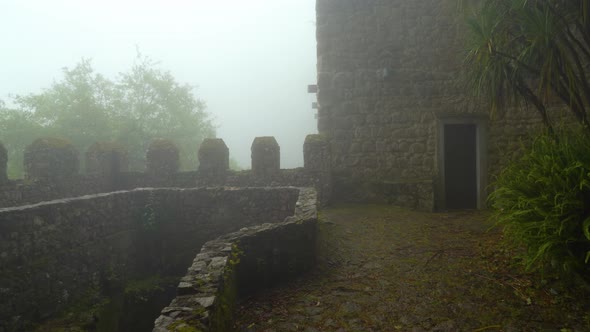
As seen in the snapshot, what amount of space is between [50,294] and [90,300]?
0.69 m

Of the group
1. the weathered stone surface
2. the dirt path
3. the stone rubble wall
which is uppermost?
the weathered stone surface

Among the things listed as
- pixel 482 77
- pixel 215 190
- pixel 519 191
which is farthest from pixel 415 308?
pixel 215 190

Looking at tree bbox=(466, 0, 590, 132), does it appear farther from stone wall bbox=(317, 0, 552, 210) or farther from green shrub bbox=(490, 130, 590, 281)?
stone wall bbox=(317, 0, 552, 210)

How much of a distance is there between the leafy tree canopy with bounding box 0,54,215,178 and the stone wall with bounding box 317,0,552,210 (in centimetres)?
878

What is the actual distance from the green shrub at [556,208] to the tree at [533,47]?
1041 mm

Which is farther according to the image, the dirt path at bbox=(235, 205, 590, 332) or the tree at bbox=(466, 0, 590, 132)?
the tree at bbox=(466, 0, 590, 132)

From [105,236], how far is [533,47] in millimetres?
7071

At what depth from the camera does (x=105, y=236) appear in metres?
6.41

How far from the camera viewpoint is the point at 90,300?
585 cm

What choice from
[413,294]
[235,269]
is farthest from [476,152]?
[235,269]

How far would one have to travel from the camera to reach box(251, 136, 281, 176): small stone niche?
31.0 ft

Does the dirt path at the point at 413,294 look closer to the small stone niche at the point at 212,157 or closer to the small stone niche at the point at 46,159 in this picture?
the small stone niche at the point at 212,157

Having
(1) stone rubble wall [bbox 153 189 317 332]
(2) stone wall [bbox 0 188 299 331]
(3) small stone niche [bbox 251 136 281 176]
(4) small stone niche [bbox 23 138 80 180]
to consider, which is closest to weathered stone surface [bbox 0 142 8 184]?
(4) small stone niche [bbox 23 138 80 180]

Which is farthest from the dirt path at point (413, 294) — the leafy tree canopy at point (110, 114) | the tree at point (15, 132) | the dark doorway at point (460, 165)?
the tree at point (15, 132)
